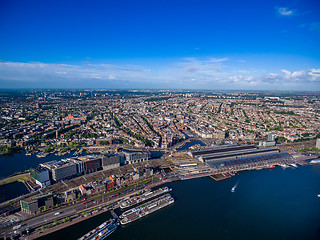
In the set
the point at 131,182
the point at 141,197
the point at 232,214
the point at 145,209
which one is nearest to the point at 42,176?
the point at 131,182

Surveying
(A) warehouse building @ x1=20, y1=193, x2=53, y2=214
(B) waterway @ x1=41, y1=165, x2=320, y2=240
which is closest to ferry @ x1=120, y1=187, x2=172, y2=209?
(B) waterway @ x1=41, y1=165, x2=320, y2=240

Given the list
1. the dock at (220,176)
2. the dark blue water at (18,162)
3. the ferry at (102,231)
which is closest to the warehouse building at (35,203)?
the ferry at (102,231)

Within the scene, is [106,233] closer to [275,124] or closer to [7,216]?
[7,216]

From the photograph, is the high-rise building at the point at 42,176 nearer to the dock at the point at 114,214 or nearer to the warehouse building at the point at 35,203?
the warehouse building at the point at 35,203

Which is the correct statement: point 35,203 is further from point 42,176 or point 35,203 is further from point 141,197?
point 141,197

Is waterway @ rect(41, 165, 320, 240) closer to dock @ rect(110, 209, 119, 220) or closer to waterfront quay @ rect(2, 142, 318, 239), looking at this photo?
dock @ rect(110, 209, 119, 220)

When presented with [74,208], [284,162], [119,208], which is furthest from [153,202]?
[284,162]
